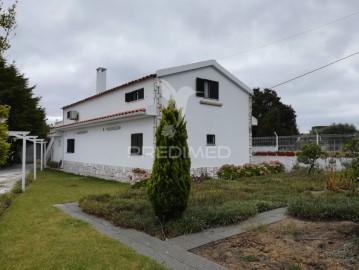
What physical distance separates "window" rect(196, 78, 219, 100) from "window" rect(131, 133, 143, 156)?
363 centimetres

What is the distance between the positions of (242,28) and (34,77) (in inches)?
952

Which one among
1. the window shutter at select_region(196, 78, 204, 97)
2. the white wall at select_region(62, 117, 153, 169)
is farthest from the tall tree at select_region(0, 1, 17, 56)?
the window shutter at select_region(196, 78, 204, 97)

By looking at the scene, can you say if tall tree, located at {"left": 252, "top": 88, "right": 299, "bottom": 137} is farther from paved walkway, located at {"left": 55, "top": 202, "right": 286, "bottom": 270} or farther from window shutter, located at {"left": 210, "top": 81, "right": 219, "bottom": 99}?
paved walkway, located at {"left": 55, "top": 202, "right": 286, "bottom": 270}

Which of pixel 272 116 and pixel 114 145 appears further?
pixel 272 116

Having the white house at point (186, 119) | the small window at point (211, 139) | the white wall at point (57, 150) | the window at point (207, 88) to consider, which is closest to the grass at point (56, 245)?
the white house at point (186, 119)

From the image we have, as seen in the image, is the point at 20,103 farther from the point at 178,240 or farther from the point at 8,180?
the point at 178,240

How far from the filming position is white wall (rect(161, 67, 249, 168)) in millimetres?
14359

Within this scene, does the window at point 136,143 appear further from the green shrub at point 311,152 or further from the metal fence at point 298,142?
the metal fence at point 298,142

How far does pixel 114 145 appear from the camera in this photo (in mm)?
15930

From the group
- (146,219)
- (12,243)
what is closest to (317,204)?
(146,219)

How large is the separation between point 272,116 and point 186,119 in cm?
2484

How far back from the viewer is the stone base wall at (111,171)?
14755 mm

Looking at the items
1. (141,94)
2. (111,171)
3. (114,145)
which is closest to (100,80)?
(114,145)

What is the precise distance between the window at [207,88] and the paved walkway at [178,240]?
8644 mm
